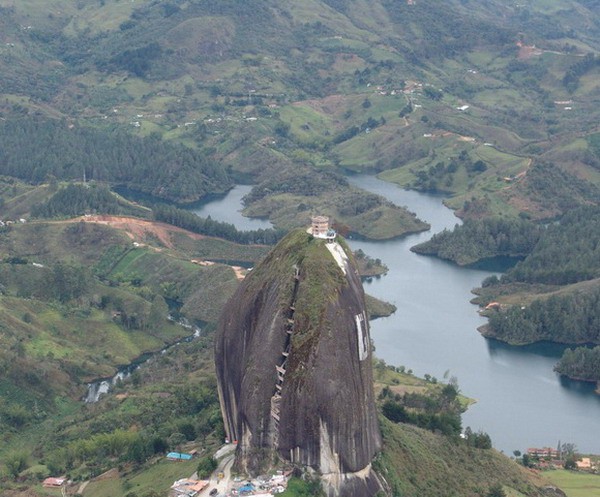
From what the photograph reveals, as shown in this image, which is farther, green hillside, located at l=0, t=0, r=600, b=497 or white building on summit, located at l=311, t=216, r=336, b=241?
green hillside, located at l=0, t=0, r=600, b=497

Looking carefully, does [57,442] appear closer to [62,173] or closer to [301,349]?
[301,349]

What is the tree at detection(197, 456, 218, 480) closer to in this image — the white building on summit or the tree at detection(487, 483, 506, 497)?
the white building on summit

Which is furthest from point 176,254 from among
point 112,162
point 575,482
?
point 575,482

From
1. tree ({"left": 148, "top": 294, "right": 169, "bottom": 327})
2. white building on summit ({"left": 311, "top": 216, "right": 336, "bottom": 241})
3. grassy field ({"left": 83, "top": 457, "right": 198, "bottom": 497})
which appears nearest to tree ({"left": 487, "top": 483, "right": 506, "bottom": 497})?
grassy field ({"left": 83, "top": 457, "right": 198, "bottom": 497})

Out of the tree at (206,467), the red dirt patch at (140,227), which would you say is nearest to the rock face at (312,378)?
the tree at (206,467)

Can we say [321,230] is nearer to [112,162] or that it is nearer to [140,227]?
[140,227]

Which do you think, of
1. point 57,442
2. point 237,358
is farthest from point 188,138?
point 237,358
